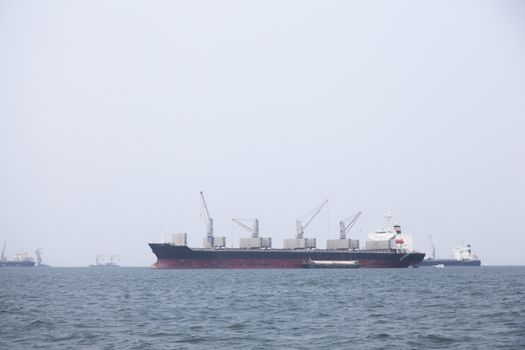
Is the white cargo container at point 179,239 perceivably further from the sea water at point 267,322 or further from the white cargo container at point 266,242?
the sea water at point 267,322

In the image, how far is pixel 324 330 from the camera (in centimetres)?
3828

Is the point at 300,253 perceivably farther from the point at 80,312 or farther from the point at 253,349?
the point at 253,349

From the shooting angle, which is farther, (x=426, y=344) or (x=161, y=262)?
(x=161, y=262)

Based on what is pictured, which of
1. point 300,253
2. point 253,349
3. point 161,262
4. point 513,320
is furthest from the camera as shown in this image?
point 300,253

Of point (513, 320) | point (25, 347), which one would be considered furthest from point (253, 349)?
point (513, 320)

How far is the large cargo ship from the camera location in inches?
5856

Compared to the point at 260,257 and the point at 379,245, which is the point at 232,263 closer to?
the point at 260,257

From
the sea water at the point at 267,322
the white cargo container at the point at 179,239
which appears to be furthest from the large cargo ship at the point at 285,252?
the sea water at the point at 267,322

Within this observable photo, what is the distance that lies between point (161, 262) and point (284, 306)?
101307 millimetres

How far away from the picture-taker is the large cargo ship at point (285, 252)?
148750 mm

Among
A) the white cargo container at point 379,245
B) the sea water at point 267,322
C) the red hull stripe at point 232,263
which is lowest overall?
the sea water at point 267,322

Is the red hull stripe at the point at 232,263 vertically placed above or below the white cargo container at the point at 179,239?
below

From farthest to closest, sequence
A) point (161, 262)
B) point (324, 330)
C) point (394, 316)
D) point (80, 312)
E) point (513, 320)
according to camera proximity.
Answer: point (161, 262) < point (80, 312) < point (394, 316) < point (513, 320) < point (324, 330)

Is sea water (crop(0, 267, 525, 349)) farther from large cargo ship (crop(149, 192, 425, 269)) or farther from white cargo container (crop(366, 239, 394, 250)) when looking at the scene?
white cargo container (crop(366, 239, 394, 250))
